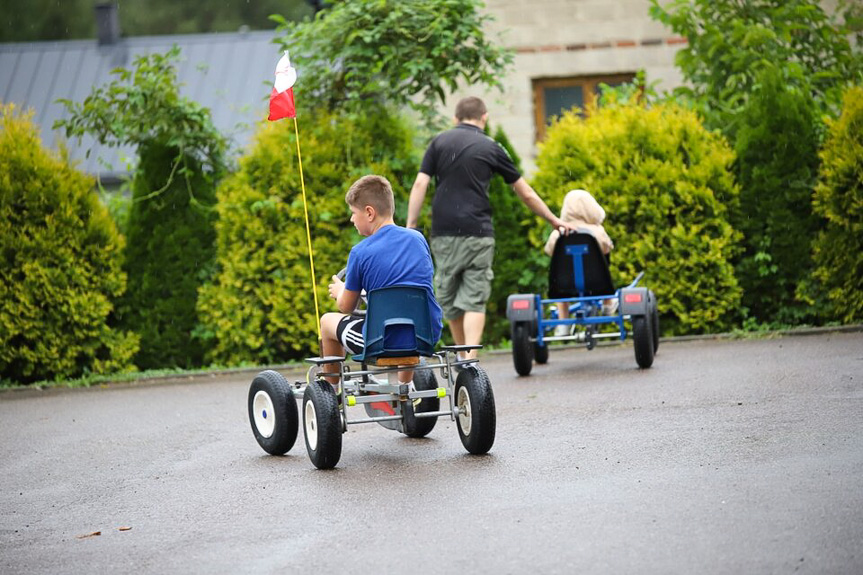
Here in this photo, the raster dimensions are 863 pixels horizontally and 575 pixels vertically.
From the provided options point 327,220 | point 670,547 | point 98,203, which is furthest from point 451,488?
point 98,203

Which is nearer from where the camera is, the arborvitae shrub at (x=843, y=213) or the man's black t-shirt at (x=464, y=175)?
the man's black t-shirt at (x=464, y=175)

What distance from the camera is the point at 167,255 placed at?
1269cm

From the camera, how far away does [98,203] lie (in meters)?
12.5

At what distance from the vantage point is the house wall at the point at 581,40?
61.8ft

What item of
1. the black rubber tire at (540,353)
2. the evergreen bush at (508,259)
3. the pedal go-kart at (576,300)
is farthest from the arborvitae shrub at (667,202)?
the pedal go-kart at (576,300)

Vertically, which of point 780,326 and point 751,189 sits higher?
point 751,189

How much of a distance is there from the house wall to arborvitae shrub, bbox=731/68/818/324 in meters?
6.55

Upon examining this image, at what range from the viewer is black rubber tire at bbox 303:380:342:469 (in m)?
6.30

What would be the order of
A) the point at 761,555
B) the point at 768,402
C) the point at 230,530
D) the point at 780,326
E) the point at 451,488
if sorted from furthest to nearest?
1. the point at 780,326
2. the point at 768,402
3. the point at 451,488
4. the point at 230,530
5. the point at 761,555

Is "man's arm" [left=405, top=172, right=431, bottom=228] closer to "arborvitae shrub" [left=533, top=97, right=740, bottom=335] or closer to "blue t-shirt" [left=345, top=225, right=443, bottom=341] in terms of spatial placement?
"arborvitae shrub" [left=533, top=97, right=740, bottom=335]

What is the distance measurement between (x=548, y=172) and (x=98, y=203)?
4.52 meters

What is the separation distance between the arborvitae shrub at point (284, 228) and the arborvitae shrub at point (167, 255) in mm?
319

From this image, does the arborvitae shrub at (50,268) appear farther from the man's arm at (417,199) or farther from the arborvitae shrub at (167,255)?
the man's arm at (417,199)

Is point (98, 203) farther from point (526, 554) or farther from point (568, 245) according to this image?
point (526, 554)
